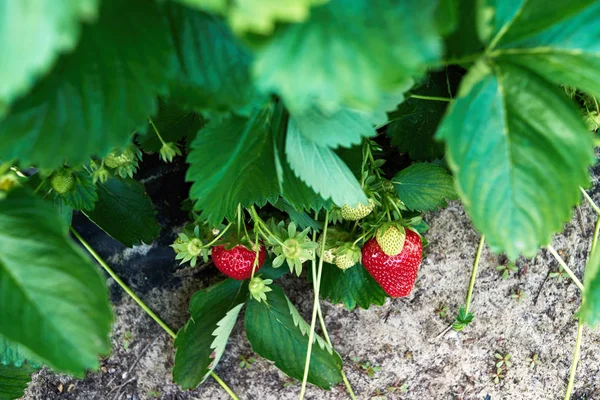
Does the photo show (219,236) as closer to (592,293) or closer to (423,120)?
(423,120)

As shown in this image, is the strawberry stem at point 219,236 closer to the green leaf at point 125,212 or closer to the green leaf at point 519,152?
the green leaf at point 125,212

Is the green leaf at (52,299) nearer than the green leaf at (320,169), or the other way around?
the green leaf at (52,299)

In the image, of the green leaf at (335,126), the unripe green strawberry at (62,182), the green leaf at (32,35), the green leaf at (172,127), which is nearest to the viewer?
the green leaf at (32,35)

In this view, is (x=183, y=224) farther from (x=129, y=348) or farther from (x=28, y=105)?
(x=28, y=105)

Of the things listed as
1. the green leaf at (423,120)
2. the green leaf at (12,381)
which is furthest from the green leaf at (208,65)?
the green leaf at (12,381)

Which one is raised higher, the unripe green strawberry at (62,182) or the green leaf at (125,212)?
the unripe green strawberry at (62,182)

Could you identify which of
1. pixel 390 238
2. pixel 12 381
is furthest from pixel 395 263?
pixel 12 381

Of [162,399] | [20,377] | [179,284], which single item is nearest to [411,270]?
[179,284]

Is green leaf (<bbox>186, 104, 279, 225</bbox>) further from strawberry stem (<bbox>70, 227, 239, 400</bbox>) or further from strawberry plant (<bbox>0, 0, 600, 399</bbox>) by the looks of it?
strawberry stem (<bbox>70, 227, 239, 400</bbox>)
